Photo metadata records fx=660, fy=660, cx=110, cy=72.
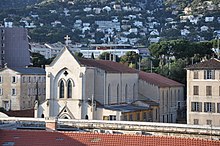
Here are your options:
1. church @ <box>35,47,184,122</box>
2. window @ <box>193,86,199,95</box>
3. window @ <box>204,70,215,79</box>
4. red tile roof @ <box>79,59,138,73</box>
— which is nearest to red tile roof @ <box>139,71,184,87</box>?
red tile roof @ <box>79,59,138,73</box>

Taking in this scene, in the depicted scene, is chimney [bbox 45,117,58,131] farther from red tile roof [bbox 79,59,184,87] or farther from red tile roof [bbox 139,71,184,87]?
red tile roof [bbox 139,71,184,87]

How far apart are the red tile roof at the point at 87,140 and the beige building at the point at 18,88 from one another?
3803 centimetres

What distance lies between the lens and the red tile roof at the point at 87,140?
1566 inches

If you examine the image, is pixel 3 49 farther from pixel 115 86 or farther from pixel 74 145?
pixel 74 145

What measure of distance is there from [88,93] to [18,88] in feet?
57.4

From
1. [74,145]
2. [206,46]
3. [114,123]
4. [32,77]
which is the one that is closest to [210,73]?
[114,123]

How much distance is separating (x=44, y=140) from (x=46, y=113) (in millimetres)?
25701

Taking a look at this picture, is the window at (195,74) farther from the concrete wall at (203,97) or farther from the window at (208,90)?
the window at (208,90)

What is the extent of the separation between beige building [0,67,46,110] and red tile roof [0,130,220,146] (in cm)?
3803

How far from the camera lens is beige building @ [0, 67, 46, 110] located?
81250 millimetres

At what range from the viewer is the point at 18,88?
81.2 m

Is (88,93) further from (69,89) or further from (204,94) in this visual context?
(204,94)

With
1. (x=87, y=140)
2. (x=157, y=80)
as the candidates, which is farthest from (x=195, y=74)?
(x=87, y=140)

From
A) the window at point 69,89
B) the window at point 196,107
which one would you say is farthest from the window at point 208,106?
the window at point 69,89
